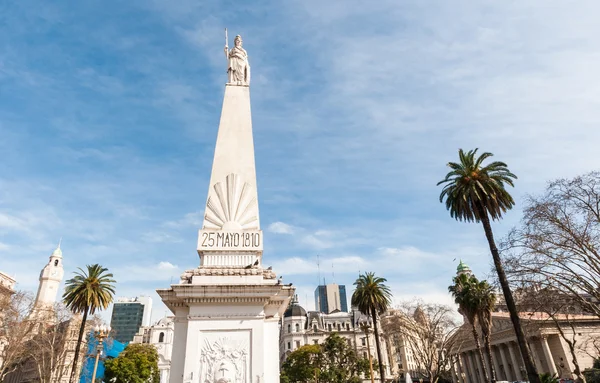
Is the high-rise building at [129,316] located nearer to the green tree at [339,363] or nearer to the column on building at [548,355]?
the green tree at [339,363]

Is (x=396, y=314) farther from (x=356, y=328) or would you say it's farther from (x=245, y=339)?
(x=356, y=328)

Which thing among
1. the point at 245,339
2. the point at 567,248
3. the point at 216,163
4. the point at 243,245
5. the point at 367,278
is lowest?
the point at 245,339

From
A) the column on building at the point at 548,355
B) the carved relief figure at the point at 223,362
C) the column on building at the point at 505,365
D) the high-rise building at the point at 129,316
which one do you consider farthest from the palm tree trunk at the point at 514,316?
the high-rise building at the point at 129,316

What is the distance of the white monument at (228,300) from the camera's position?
10.0m

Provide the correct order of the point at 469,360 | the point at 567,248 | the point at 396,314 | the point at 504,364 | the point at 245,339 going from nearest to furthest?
the point at 245,339 → the point at 567,248 → the point at 396,314 → the point at 504,364 → the point at 469,360

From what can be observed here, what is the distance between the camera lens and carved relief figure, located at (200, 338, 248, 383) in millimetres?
9836

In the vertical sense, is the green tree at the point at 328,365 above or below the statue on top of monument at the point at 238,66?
below

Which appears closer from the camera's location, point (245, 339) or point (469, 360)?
point (245, 339)

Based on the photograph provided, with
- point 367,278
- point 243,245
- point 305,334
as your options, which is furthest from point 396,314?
point 305,334

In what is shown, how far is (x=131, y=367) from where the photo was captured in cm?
5022

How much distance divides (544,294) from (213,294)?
16317 mm

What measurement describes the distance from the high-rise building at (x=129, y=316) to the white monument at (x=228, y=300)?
585 feet

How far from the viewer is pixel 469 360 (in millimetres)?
67688

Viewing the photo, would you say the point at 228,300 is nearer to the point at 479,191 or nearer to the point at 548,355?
the point at 479,191
